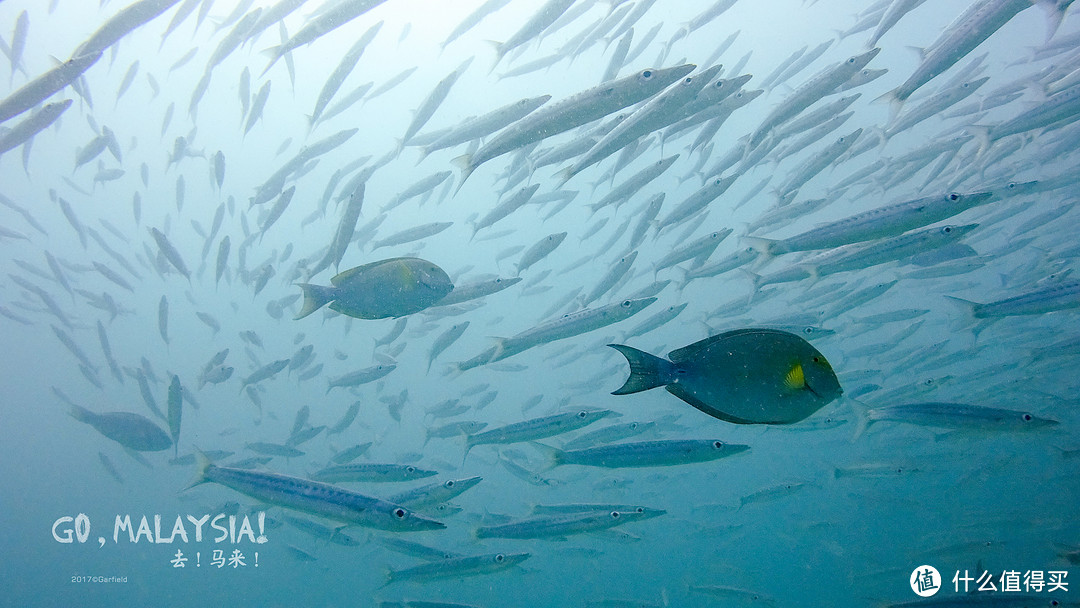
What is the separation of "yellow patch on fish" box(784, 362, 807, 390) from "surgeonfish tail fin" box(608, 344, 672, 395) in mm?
419

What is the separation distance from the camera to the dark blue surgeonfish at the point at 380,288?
3.05 m

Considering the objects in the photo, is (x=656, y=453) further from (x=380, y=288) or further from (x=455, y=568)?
(x=455, y=568)

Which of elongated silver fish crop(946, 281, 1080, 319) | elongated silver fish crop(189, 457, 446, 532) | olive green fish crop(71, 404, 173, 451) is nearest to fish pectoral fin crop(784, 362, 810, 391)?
A: elongated silver fish crop(189, 457, 446, 532)

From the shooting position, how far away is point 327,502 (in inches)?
157

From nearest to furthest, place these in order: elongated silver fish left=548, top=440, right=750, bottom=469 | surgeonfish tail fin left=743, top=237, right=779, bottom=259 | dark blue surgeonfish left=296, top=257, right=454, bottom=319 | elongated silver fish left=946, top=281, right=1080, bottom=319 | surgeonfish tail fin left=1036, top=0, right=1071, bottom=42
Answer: dark blue surgeonfish left=296, top=257, right=454, bottom=319
surgeonfish tail fin left=1036, top=0, right=1071, bottom=42
elongated silver fish left=548, top=440, right=750, bottom=469
elongated silver fish left=946, top=281, right=1080, bottom=319
surgeonfish tail fin left=743, top=237, right=779, bottom=259

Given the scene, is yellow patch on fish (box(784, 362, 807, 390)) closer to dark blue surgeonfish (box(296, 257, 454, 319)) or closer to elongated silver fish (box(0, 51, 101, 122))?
dark blue surgeonfish (box(296, 257, 454, 319))

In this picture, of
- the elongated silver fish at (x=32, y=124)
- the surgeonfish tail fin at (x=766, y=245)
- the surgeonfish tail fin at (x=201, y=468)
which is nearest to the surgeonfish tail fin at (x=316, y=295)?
the surgeonfish tail fin at (x=201, y=468)

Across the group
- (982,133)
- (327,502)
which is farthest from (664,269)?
Result: (327,502)

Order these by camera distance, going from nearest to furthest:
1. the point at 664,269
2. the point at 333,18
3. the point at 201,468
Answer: the point at 201,468 < the point at 333,18 < the point at 664,269

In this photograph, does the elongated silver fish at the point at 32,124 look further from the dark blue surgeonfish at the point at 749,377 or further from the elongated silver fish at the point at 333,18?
the dark blue surgeonfish at the point at 749,377

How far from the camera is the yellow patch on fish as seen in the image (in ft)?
5.62

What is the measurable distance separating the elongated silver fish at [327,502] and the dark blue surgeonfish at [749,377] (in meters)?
2.91

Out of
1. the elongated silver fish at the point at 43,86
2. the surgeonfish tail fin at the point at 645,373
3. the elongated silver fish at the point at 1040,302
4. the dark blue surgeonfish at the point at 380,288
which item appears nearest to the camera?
the surgeonfish tail fin at the point at 645,373

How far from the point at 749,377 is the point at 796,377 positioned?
0.54 feet
